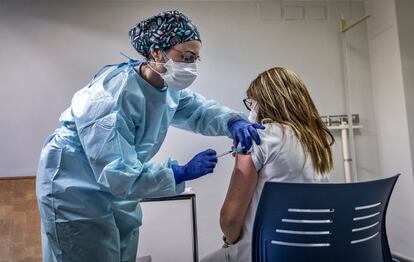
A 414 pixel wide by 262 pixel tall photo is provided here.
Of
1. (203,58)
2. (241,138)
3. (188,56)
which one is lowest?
(241,138)

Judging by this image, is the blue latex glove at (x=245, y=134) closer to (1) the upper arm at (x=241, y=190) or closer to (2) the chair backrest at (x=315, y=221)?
(1) the upper arm at (x=241, y=190)

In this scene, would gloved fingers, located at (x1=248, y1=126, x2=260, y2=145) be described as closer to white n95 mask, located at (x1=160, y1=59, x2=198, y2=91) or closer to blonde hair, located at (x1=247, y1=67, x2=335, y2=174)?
blonde hair, located at (x1=247, y1=67, x2=335, y2=174)

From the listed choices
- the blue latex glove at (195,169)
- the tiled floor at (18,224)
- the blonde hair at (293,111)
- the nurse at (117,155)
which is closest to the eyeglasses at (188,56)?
the nurse at (117,155)

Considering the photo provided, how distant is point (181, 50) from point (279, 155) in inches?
22.2

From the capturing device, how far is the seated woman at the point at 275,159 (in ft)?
3.51

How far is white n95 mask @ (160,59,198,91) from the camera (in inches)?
47.8

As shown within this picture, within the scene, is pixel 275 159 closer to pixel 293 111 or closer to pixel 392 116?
pixel 293 111

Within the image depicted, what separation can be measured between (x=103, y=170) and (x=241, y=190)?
0.48 m

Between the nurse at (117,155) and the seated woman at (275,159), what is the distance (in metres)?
0.09

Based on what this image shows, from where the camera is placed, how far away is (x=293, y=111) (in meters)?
1.16

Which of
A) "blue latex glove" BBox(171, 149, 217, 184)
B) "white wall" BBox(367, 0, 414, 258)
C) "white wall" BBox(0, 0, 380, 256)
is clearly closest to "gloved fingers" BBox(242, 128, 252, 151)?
"blue latex glove" BBox(171, 149, 217, 184)

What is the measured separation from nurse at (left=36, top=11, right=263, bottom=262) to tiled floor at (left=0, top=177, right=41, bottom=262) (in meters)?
1.00

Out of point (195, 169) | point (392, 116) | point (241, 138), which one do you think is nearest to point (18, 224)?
point (195, 169)

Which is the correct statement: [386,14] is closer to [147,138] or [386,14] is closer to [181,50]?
[181,50]
